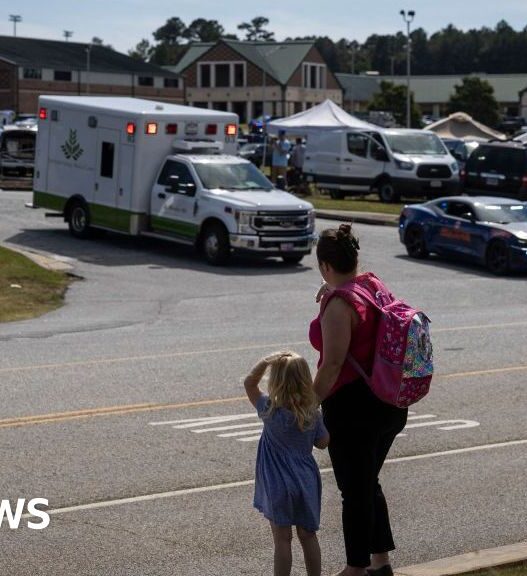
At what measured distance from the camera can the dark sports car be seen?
2453 centimetres

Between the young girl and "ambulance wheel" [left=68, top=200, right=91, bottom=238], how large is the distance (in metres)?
22.5

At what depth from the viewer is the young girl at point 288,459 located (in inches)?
239

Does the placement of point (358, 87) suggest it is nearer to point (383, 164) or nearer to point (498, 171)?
point (383, 164)

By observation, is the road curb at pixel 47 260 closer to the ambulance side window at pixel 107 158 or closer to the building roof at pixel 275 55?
the ambulance side window at pixel 107 158

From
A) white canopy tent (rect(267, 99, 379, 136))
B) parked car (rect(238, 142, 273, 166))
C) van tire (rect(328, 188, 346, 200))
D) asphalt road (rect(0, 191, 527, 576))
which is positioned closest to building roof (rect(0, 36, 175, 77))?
parked car (rect(238, 142, 273, 166))

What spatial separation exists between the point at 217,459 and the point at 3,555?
263 cm

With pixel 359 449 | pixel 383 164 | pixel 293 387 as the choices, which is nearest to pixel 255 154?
pixel 383 164

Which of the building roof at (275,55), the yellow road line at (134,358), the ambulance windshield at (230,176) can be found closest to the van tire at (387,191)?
the ambulance windshield at (230,176)

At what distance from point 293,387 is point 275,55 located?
114381 mm

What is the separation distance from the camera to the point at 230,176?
86.9 feet

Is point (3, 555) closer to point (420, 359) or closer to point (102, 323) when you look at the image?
point (420, 359)

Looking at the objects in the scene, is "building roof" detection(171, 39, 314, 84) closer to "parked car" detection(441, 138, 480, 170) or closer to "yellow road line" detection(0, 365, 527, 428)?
"parked car" detection(441, 138, 480, 170)

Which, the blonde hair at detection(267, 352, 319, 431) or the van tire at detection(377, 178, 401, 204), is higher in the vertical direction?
the van tire at detection(377, 178, 401, 204)

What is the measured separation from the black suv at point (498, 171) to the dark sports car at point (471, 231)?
24.7 feet
